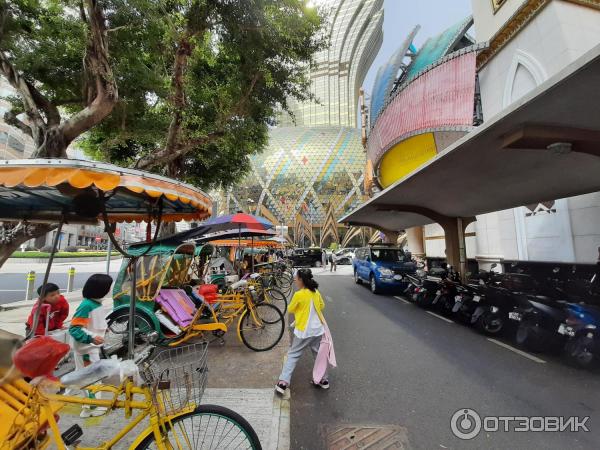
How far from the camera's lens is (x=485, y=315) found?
632cm

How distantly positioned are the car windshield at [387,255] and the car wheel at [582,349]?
24.7ft

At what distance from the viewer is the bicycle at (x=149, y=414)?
5.41 ft

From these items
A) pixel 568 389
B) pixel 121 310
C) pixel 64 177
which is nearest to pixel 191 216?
pixel 121 310

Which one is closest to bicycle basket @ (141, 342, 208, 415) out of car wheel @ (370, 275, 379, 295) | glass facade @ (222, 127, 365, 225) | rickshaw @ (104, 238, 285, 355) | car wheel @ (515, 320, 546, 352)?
rickshaw @ (104, 238, 285, 355)

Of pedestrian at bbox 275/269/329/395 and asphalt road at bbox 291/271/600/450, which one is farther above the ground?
pedestrian at bbox 275/269/329/395

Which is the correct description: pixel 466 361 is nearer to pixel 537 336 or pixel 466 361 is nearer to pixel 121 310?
pixel 537 336

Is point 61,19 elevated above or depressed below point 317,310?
above

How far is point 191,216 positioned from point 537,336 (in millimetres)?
6302

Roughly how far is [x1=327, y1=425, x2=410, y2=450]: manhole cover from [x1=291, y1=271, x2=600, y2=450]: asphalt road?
0.05 m

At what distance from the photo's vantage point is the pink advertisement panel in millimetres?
15633

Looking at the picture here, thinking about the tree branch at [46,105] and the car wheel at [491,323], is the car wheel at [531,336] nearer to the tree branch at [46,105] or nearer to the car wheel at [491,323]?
the car wheel at [491,323]

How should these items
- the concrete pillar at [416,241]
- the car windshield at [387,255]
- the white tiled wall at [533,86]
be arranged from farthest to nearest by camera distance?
the concrete pillar at [416,241] → the car windshield at [387,255] → the white tiled wall at [533,86]

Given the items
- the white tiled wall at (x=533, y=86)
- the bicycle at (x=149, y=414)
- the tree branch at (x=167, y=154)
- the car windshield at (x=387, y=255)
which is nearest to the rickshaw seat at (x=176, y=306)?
the bicycle at (x=149, y=414)

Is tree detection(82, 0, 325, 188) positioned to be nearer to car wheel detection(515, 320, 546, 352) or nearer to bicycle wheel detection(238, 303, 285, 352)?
bicycle wheel detection(238, 303, 285, 352)
